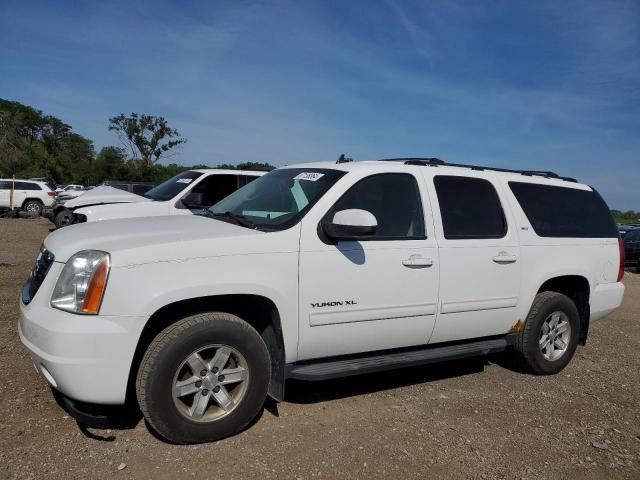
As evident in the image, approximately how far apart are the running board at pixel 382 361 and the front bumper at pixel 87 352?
3.55 ft

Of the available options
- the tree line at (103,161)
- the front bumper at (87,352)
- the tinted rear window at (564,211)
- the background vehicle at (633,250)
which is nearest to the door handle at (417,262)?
the tinted rear window at (564,211)

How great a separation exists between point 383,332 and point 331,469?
1.10 meters

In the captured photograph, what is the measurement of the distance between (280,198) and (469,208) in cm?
165

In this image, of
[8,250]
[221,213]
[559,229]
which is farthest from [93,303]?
[8,250]

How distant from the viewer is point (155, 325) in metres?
3.38

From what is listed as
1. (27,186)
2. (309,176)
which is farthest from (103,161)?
(309,176)

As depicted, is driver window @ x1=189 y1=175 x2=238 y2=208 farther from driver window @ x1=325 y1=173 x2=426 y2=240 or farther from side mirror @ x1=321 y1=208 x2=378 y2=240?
side mirror @ x1=321 y1=208 x2=378 y2=240

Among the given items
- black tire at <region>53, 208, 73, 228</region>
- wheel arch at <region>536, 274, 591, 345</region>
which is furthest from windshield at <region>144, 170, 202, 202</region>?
wheel arch at <region>536, 274, 591, 345</region>

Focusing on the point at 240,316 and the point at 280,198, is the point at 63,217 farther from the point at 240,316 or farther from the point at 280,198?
the point at 240,316

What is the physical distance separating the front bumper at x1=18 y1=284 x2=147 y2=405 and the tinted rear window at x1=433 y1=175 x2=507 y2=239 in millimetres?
2555

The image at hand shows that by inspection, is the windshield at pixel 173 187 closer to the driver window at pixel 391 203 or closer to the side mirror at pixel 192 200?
the side mirror at pixel 192 200

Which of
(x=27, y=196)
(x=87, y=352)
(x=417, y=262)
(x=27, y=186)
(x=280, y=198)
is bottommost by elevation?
(x=87, y=352)

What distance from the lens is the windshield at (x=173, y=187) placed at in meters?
9.48

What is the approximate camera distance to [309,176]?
427 centimetres
